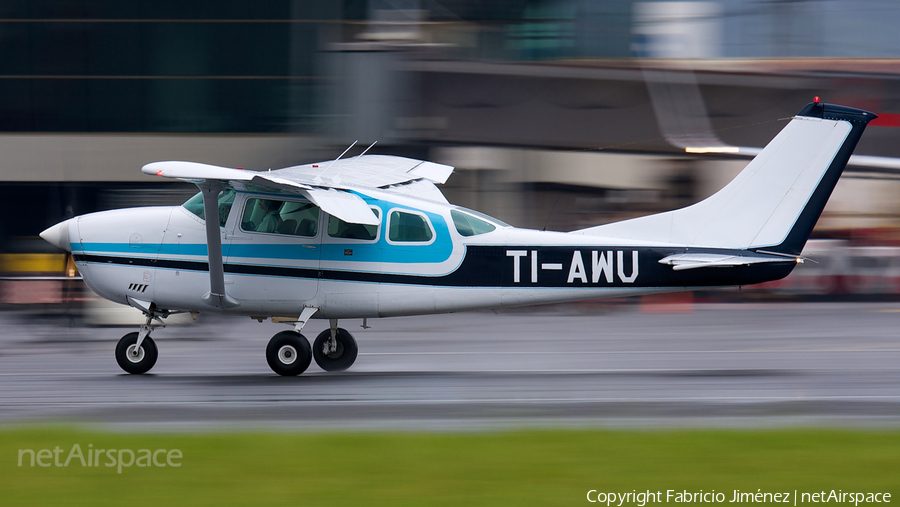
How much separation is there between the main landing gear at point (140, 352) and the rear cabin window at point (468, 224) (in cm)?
382

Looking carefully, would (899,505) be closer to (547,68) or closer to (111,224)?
(111,224)

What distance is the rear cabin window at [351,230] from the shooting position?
37.5 ft

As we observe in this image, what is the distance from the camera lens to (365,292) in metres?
11.4

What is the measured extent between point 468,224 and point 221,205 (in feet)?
Result: 9.84

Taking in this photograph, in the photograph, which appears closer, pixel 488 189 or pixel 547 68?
pixel 488 189

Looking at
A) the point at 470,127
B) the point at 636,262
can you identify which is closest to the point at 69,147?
the point at 470,127

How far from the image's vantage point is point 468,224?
1155cm

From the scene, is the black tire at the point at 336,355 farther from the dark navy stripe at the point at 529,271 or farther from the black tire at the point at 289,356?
the dark navy stripe at the point at 529,271

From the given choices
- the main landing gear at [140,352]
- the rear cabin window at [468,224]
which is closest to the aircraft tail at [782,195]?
the rear cabin window at [468,224]

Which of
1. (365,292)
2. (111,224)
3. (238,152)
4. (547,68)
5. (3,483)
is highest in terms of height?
(547,68)

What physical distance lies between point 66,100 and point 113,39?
7.11ft

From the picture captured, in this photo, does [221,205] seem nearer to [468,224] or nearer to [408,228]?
[408,228]

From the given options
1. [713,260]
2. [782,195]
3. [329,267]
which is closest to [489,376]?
[329,267]

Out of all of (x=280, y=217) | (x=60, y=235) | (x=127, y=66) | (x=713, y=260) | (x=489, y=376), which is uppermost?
(x=127, y=66)
